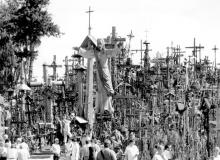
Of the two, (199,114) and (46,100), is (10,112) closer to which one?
(46,100)

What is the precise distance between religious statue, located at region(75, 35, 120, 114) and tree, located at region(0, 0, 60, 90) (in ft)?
31.0

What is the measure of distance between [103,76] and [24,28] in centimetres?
1139

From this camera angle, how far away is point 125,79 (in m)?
32.6

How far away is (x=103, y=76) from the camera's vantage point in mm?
26328

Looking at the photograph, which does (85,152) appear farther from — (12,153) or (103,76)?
(103,76)

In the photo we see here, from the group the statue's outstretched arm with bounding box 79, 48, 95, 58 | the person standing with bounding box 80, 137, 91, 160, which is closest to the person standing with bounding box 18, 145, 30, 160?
the person standing with bounding box 80, 137, 91, 160

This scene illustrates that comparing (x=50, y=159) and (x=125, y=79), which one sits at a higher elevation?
(x=125, y=79)

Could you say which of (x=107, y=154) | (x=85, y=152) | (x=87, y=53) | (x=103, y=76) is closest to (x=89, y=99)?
(x=103, y=76)

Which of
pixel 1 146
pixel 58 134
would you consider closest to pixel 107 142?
pixel 1 146

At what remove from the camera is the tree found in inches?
1391

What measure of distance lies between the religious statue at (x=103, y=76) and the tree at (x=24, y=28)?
9463 millimetres

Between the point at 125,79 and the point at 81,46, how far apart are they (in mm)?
5522

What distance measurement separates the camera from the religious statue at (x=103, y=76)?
85.4 feet

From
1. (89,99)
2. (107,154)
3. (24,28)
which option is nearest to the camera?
(107,154)
